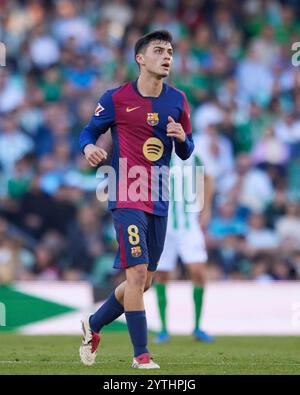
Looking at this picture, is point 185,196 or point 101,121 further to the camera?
point 185,196

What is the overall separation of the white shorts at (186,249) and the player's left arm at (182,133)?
3581mm

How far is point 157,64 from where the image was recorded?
7938 mm

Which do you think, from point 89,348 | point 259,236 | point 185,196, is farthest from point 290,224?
point 89,348

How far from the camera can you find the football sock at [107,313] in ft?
26.6

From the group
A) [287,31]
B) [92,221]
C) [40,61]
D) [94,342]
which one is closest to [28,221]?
[92,221]

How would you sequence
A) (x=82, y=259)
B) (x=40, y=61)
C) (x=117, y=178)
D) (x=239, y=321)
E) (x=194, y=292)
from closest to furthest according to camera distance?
1. (x=117, y=178)
2. (x=194, y=292)
3. (x=239, y=321)
4. (x=82, y=259)
5. (x=40, y=61)

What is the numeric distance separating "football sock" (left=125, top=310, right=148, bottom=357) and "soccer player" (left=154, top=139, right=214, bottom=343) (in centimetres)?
374

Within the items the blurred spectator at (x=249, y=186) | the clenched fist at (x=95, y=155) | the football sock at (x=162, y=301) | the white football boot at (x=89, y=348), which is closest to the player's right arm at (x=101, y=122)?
the clenched fist at (x=95, y=155)

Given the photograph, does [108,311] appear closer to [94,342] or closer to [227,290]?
[94,342]

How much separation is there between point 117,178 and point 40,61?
9.79 m

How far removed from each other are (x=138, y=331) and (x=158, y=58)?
192cm

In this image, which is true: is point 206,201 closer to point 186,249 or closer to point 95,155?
point 186,249

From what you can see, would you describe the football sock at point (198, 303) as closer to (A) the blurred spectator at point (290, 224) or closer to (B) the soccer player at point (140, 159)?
(B) the soccer player at point (140, 159)

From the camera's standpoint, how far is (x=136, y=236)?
7.70 m
